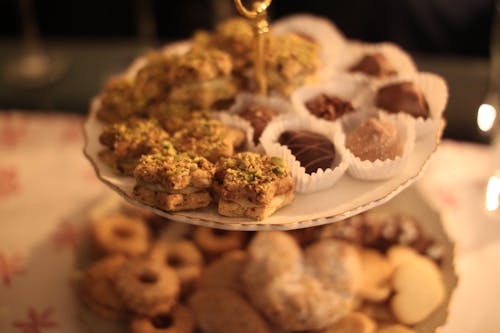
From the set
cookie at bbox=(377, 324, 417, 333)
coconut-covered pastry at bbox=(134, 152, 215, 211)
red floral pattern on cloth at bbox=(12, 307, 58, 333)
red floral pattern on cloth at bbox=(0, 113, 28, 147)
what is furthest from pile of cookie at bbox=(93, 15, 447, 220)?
red floral pattern on cloth at bbox=(0, 113, 28, 147)

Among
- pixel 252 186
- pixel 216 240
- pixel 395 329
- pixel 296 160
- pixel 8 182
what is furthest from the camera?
pixel 8 182

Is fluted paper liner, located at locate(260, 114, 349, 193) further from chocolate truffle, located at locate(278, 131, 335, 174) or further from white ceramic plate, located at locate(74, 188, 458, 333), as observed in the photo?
white ceramic plate, located at locate(74, 188, 458, 333)

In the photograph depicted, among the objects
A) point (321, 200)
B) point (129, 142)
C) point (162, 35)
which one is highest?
point (129, 142)

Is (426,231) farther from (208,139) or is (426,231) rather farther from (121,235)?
(121,235)

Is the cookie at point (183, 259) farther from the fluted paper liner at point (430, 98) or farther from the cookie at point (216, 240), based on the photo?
the fluted paper liner at point (430, 98)

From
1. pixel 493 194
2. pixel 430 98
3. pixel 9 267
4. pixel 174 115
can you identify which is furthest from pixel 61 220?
pixel 493 194

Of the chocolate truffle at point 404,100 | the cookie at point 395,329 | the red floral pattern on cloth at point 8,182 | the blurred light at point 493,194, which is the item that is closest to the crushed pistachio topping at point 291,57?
the chocolate truffle at point 404,100

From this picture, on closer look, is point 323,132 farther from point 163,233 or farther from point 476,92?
point 476,92
